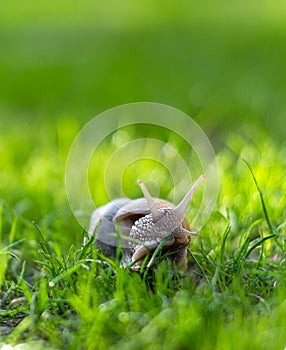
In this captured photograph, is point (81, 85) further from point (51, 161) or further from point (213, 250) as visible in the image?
point (213, 250)

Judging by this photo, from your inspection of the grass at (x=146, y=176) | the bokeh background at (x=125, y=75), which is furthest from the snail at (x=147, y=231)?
the bokeh background at (x=125, y=75)

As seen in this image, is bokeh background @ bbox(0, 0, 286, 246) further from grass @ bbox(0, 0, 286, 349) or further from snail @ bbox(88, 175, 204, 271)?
snail @ bbox(88, 175, 204, 271)

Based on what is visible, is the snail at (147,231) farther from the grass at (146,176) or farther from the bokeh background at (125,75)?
the bokeh background at (125,75)

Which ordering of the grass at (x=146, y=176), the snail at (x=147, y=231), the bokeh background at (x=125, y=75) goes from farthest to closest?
the bokeh background at (x=125, y=75) → the snail at (x=147, y=231) → the grass at (x=146, y=176)

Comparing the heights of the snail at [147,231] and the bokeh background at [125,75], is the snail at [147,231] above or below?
below

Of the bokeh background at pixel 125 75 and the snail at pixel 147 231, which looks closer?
the snail at pixel 147 231

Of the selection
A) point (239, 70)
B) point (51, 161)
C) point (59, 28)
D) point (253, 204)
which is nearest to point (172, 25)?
point (59, 28)

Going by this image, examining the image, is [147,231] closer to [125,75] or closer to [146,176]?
[146,176]

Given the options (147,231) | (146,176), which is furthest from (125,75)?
(147,231)
